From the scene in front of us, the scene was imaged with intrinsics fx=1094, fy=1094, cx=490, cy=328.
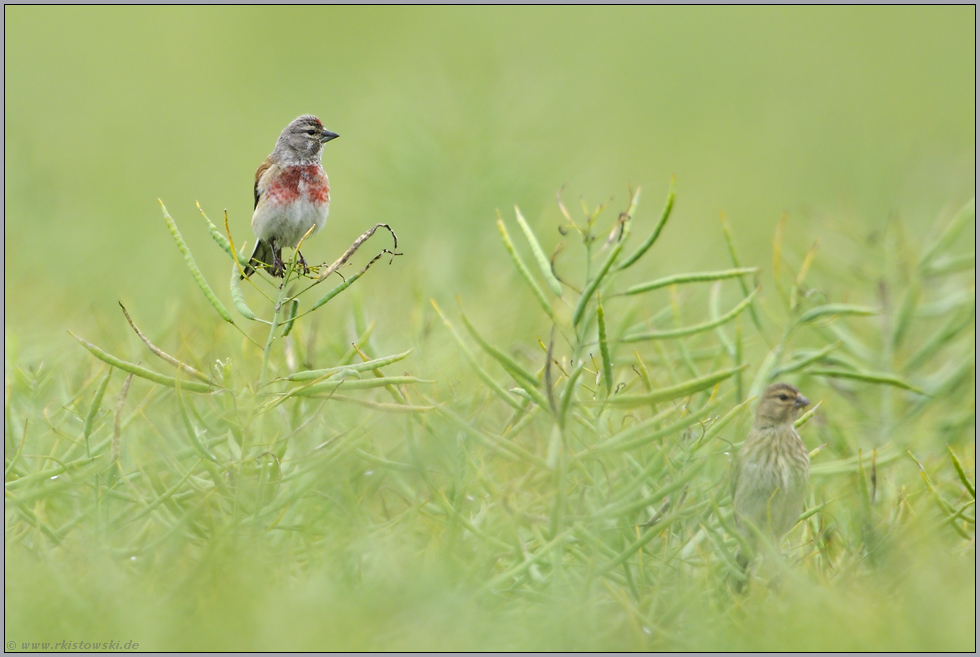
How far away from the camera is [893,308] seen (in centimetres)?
683

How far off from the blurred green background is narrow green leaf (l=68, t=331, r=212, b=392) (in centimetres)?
141

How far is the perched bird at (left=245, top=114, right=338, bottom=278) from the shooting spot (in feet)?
14.8

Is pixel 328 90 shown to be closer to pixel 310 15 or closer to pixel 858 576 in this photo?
pixel 310 15

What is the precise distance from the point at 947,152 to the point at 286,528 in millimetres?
9718

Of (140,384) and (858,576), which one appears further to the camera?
(140,384)

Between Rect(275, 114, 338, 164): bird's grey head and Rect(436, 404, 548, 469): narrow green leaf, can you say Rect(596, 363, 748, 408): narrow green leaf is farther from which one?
Rect(275, 114, 338, 164): bird's grey head

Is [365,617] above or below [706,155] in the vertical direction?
below

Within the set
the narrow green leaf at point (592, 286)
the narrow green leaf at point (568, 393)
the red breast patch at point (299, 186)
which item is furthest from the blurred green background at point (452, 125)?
the red breast patch at point (299, 186)

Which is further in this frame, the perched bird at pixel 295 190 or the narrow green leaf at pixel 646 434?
the perched bird at pixel 295 190

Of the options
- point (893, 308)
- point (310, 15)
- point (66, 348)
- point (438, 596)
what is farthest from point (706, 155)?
point (438, 596)

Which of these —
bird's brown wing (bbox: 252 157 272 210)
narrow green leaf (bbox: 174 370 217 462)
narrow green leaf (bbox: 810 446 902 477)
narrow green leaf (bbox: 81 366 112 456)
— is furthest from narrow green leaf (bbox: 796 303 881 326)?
narrow green leaf (bbox: 81 366 112 456)

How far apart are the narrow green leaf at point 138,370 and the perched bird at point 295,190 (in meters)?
0.93

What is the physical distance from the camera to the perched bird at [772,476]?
13.9 feet

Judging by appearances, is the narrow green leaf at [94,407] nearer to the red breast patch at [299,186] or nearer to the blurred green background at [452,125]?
the red breast patch at [299,186]
